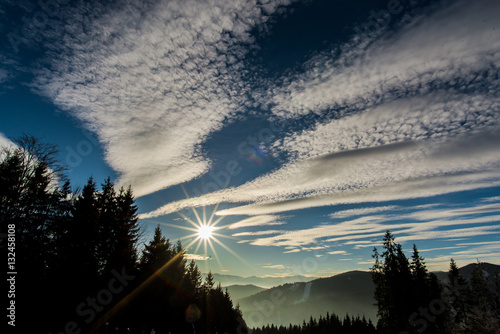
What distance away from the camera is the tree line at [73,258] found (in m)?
13.8

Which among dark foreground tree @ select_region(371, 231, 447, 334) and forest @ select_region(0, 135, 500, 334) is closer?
forest @ select_region(0, 135, 500, 334)

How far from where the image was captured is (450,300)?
38.3 m

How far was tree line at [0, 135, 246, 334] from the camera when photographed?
45.4ft

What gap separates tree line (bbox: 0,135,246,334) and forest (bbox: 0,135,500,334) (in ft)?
0.18

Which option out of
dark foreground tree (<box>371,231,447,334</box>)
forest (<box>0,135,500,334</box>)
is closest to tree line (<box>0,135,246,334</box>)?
forest (<box>0,135,500,334</box>)

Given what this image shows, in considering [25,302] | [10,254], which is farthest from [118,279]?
[10,254]

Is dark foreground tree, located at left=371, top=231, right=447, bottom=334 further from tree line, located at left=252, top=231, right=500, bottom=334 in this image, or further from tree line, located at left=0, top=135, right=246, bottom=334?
tree line, located at left=0, top=135, right=246, bottom=334

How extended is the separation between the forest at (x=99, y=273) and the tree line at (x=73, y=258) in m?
0.05

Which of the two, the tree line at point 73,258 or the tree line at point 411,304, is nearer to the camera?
the tree line at point 73,258

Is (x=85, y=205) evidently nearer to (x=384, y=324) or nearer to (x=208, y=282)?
(x=384, y=324)

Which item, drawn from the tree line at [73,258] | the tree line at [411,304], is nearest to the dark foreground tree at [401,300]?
the tree line at [411,304]

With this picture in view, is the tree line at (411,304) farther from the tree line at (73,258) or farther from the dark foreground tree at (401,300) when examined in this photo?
the tree line at (73,258)

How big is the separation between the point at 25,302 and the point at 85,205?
22.6ft

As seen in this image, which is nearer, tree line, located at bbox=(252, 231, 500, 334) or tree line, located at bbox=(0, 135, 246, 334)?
tree line, located at bbox=(0, 135, 246, 334)
